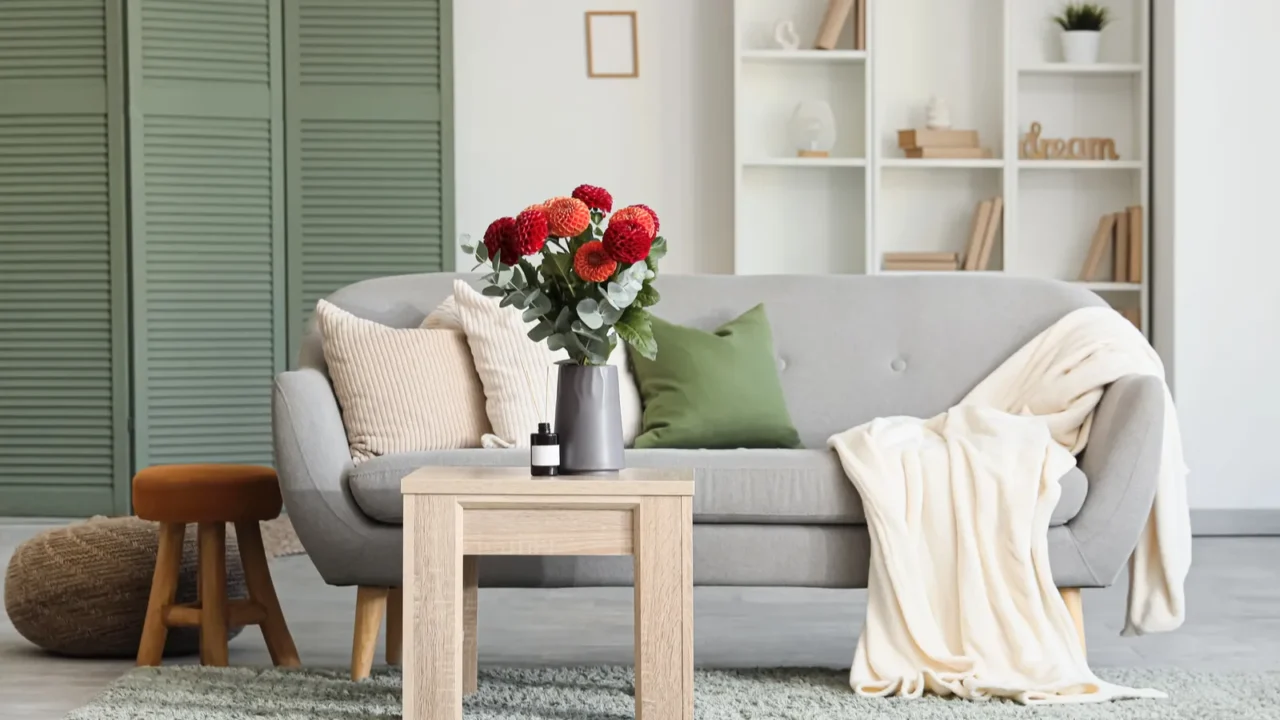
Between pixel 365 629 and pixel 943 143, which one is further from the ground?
pixel 943 143

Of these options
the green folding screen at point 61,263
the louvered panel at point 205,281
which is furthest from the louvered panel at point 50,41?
the louvered panel at point 205,281

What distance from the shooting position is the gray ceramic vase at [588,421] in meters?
2.27

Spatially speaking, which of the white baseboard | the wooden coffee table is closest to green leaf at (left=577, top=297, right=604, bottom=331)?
the wooden coffee table

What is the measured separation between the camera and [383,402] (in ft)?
9.43

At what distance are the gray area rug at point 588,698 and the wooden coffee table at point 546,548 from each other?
0.21 m

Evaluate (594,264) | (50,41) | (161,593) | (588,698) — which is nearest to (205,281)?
(50,41)

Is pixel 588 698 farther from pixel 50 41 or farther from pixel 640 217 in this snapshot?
pixel 50 41

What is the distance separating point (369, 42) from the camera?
4.97 metres

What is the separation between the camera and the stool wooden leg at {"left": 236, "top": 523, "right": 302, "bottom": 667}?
9.26 feet

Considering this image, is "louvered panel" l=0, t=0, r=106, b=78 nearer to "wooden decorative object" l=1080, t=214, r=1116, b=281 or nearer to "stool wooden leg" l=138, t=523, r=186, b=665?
"stool wooden leg" l=138, t=523, r=186, b=665

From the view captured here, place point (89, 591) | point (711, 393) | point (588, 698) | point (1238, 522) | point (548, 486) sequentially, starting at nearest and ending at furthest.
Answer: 1. point (548, 486)
2. point (588, 698)
3. point (89, 591)
4. point (711, 393)
5. point (1238, 522)

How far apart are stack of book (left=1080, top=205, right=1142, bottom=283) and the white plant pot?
0.57 m

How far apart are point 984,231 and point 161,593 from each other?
3324 mm

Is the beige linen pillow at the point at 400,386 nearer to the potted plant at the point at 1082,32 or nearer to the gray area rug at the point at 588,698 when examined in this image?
the gray area rug at the point at 588,698
